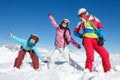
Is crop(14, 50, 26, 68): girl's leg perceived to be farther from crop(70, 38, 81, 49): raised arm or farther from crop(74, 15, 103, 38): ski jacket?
crop(74, 15, 103, 38): ski jacket

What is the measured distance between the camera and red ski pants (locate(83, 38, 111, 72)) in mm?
9203

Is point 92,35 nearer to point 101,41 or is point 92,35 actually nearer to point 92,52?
point 101,41

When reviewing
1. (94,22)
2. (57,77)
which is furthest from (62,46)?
(57,77)

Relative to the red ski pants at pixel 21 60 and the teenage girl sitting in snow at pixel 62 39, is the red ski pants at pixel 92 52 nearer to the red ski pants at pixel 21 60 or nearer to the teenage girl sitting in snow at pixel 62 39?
the teenage girl sitting in snow at pixel 62 39

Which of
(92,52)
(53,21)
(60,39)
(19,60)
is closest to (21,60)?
(19,60)

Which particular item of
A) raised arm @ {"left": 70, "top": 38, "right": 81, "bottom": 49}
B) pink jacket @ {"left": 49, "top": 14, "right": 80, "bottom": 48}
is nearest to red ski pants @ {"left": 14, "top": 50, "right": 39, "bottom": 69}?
pink jacket @ {"left": 49, "top": 14, "right": 80, "bottom": 48}

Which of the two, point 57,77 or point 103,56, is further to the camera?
point 103,56

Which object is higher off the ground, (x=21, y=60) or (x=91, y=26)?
(x=91, y=26)

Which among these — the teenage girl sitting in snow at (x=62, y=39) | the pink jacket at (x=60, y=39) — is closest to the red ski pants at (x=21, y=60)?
the teenage girl sitting in snow at (x=62, y=39)

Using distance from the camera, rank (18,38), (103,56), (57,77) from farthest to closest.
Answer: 1. (18,38)
2. (103,56)
3. (57,77)

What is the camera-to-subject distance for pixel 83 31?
9781 mm

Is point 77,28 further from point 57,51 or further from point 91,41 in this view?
point 57,51

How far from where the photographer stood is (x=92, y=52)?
935 centimetres

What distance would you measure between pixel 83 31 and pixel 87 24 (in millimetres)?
357
